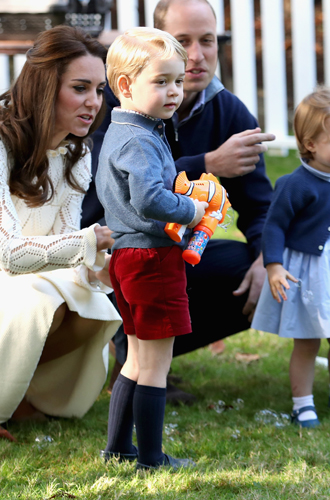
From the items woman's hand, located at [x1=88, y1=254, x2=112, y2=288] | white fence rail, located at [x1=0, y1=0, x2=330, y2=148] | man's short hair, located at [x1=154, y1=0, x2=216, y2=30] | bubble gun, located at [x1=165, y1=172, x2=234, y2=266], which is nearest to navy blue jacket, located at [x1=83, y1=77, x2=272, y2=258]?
man's short hair, located at [x1=154, y1=0, x2=216, y2=30]

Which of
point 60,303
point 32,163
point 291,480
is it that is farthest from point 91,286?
point 291,480

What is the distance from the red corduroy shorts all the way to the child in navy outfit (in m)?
0.62

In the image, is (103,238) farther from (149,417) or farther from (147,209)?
(149,417)

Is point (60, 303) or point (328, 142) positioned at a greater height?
point (328, 142)

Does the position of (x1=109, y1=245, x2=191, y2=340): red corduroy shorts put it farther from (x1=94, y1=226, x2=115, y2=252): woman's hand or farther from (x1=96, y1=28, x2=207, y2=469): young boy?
(x1=94, y1=226, x2=115, y2=252): woman's hand

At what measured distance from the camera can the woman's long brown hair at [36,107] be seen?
216 cm

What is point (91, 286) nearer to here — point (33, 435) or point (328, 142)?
point (33, 435)

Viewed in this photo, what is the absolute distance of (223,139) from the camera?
9.28 feet

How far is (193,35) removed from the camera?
8.48ft

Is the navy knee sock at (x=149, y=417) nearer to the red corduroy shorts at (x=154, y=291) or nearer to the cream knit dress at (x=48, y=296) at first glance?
the red corduroy shorts at (x=154, y=291)

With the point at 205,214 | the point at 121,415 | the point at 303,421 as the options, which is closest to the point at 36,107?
the point at 205,214

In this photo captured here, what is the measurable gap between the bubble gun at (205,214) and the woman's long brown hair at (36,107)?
621 mm

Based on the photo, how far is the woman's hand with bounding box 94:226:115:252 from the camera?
2057mm

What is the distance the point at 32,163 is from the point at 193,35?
0.86 metres
